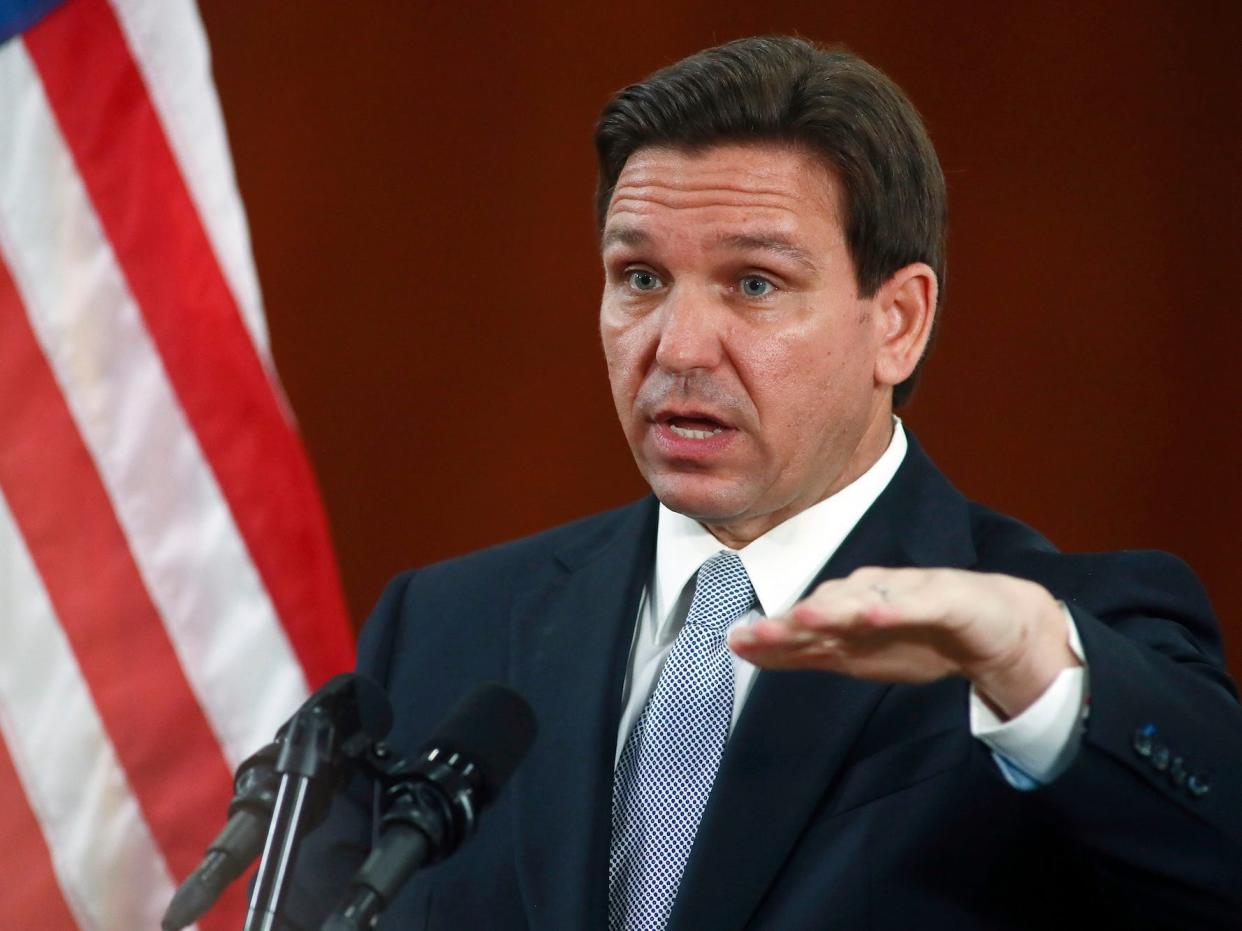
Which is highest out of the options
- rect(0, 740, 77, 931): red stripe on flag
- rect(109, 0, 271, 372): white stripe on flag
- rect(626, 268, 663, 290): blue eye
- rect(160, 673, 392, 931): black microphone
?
rect(109, 0, 271, 372): white stripe on flag

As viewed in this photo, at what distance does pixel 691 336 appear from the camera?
146 centimetres

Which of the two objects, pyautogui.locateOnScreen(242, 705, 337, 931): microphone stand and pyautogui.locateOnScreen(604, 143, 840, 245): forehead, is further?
pyautogui.locateOnScreen(604, 143, 840, 245): forehead

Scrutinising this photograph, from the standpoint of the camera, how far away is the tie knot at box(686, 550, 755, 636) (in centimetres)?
150

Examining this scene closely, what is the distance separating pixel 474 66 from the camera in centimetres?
239

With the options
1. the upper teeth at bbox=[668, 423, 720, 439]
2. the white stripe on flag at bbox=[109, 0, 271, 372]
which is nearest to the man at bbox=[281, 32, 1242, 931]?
the upper teeth at bbox=[668, 423, 720, 439]

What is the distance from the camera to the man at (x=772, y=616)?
1.15 meters

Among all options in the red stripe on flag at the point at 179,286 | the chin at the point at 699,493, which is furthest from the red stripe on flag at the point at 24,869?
the chin at the point at 699,493

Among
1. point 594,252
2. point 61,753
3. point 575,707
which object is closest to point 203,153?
point 594,252

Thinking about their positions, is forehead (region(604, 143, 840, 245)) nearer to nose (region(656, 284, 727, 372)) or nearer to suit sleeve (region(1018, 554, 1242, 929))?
nose (region(656, 284, 727, 372))

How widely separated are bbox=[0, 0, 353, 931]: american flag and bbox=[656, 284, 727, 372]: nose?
83 cm

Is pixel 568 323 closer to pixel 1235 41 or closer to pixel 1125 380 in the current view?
pixel 1125 380

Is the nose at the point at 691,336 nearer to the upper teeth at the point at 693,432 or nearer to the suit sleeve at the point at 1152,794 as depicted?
the upper teeth at the point at 693,432

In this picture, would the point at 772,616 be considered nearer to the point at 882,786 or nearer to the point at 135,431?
the point at 882,786

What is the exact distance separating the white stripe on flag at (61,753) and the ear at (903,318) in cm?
118
